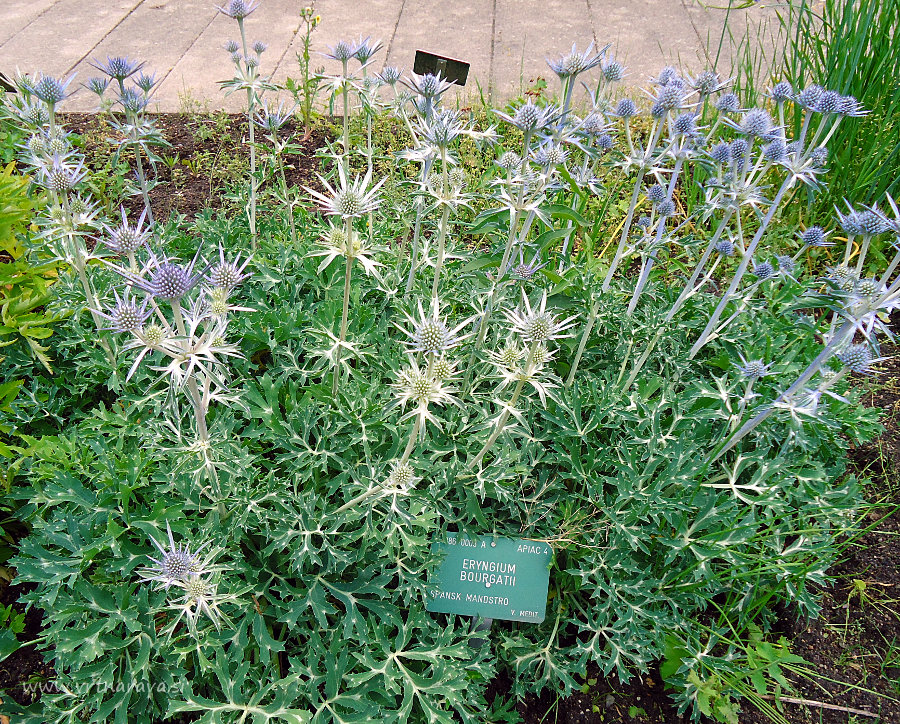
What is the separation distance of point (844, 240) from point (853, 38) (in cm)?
103

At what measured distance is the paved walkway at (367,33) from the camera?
4.94 m

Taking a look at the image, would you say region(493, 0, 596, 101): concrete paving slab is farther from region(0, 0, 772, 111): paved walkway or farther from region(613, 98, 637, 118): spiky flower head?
region(613, 98, 637, 118): spiky flower head

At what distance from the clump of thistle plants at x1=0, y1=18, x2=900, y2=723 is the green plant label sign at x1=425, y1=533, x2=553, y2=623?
2.4 inches

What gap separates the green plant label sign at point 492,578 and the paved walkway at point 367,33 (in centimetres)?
368

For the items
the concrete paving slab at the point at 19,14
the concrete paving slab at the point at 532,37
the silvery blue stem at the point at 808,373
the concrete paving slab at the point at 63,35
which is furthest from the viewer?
the concrete paving slab at the point at 19,14

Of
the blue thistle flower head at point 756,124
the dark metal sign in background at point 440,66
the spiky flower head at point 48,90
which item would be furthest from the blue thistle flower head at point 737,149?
the spiky flower head at point 48,90

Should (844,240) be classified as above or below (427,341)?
below

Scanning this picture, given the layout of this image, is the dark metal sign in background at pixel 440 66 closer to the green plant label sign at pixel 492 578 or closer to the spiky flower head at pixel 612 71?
the spiky flower head at pixel 612 71

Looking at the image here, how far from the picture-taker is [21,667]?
204 cm

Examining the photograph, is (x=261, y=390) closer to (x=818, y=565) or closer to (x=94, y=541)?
(x=94, y=541)

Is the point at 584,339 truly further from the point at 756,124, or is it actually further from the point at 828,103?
the point at 828,103

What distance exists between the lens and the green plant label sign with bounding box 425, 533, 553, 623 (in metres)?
1.98

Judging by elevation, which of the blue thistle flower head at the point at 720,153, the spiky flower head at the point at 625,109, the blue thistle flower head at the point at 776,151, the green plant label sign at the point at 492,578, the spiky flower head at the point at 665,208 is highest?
the spiky flower head at the point at 625,109

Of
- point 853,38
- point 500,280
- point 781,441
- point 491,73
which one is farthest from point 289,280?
point 491,73
